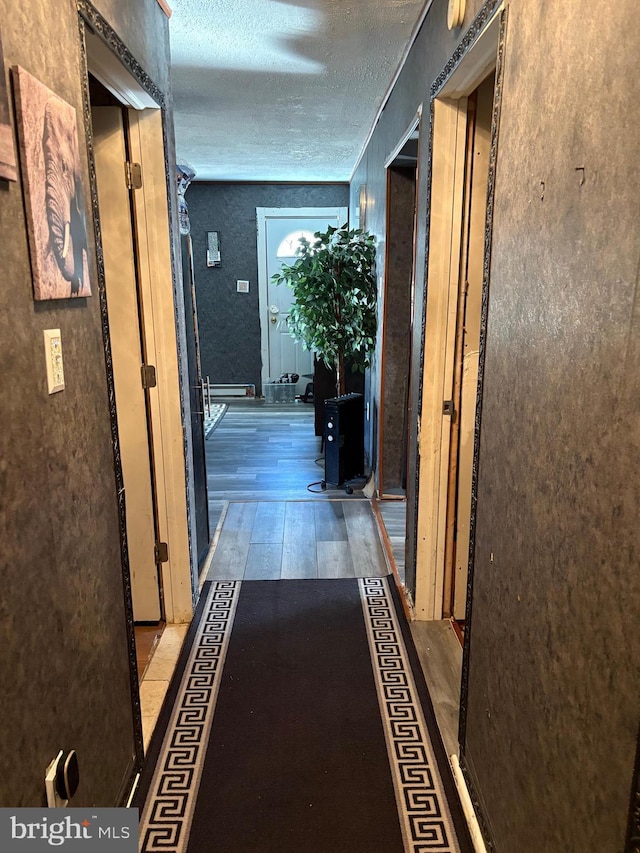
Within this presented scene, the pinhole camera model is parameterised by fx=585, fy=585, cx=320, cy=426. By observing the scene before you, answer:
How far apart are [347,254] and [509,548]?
3.32 m

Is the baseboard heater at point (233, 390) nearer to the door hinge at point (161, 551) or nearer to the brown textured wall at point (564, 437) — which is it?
the door hinge at point (161, 551)

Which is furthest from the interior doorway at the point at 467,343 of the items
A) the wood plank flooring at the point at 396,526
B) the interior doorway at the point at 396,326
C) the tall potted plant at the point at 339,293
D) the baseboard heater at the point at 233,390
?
the baseboard heater at the point at 233,390

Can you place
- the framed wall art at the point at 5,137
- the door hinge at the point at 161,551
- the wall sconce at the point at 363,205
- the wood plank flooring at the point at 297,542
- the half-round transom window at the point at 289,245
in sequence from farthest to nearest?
1. the half-round transom window at the point at 289,245
2. the wall sconce at the point at 363,205
3. the wood plank flooring at the point at 297,542
4. the door hinge at the point at 161,551
5. the framed wall art at the point at 5,137

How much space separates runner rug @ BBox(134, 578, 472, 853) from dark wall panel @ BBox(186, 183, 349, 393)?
4977 millimetres

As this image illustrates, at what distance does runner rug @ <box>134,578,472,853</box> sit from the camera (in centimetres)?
153

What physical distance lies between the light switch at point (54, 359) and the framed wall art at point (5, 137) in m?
0.29

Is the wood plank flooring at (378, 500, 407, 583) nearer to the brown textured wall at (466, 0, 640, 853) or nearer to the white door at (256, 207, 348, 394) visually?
the brown textured wall at (466, 0, 640, 853)

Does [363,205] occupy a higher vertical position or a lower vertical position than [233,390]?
higher

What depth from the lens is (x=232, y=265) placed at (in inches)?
279

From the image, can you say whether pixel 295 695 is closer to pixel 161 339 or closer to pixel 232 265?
pixel 161 339

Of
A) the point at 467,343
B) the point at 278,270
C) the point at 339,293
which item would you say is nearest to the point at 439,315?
the point at 467,343

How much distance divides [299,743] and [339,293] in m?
3.11

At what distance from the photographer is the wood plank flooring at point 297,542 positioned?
3.00 m

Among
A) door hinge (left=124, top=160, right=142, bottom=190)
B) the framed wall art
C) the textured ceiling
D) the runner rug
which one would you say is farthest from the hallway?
the textured ceiling
